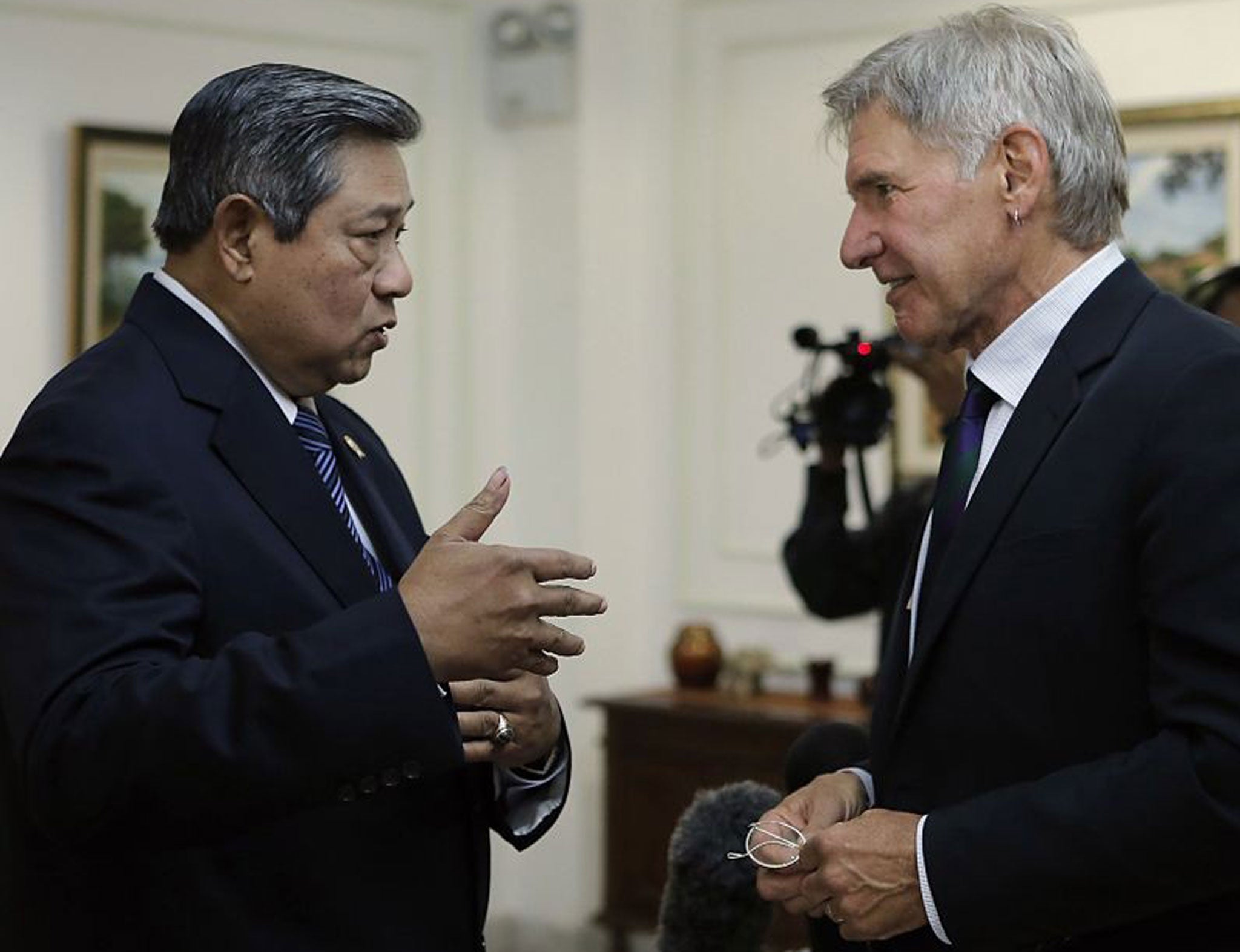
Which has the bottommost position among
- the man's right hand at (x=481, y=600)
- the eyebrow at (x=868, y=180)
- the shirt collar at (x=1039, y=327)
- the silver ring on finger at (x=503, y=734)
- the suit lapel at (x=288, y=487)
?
the silver ring on finger at (x=503, y=734)

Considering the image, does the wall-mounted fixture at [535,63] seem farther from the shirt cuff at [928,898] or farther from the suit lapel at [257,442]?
the shirt cuff at [928,898]

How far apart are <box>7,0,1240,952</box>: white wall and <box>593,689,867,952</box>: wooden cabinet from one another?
1.21 ft

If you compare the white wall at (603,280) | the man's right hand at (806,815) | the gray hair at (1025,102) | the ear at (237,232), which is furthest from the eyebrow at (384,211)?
the white wall at (603,280)

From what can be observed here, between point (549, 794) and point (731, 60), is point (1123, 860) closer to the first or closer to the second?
point (549, 794)

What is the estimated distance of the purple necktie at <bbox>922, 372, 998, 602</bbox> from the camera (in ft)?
6.45

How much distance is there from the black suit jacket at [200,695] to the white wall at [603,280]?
11.4 feet

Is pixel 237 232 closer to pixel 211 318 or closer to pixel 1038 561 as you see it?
pixel 211 318

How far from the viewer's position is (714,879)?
225cm

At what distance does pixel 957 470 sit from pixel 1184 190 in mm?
3151

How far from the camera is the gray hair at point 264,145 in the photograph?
1.99m

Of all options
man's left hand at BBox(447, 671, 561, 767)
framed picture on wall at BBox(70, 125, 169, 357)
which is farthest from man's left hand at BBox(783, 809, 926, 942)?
framed picture on wall at BBox(70, 125, 169, 357)

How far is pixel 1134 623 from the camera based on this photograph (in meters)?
1.76

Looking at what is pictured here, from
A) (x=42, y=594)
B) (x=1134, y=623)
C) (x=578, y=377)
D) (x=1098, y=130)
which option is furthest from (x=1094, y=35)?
(x=42, y=594)

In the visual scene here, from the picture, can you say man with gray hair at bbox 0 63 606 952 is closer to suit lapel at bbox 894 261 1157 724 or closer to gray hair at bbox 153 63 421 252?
gray hair at bbox 153 63 421 252
